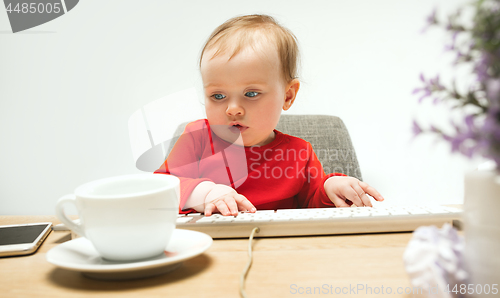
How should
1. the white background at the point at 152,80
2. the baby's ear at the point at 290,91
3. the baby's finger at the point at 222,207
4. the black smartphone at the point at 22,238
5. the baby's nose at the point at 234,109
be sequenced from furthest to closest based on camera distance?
the white background at the point at 152,80 → the baby's ear at the point at 290,91 → the baby's nose at the point at 234,109 → the baby's finger at the point at 222,207 → the black smartphone at the point at 22,238

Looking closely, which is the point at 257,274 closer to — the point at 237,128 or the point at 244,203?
the point at 244,203

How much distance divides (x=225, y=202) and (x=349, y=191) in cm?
32

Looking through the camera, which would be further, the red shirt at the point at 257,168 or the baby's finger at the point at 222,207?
the red shirt at the point at 257,168

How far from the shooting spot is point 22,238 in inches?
19.8

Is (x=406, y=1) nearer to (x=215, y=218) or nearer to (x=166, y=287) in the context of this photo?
(x=215, y=218)

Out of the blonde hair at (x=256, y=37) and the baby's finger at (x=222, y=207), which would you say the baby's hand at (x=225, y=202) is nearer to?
the baby's finger at (x=222, y=207)

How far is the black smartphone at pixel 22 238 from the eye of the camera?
45cm

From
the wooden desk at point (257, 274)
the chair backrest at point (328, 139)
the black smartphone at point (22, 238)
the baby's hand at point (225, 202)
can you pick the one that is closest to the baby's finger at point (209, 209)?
the baby's hand at point (225, 202)

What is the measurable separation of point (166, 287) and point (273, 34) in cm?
77

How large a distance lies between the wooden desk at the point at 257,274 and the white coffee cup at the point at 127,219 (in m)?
0.03

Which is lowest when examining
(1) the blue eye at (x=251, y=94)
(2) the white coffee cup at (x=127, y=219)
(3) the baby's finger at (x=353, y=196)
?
(3) the baby's finger at (x=353, y=196)

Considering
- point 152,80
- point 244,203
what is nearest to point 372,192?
point 244,203

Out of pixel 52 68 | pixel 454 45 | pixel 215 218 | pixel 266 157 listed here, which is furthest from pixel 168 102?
A: pixel 454 45

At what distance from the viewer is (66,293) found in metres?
0.33
